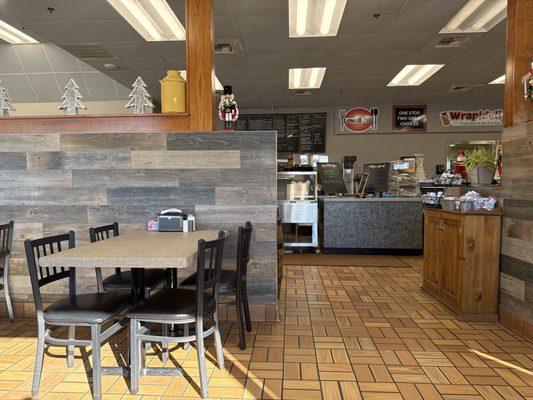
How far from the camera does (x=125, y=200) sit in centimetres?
310

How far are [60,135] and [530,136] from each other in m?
3.71

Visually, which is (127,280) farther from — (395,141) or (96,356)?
(395,141)

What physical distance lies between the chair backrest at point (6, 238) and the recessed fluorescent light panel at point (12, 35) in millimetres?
3629

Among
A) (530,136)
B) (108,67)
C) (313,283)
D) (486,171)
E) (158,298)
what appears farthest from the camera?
(108,67)

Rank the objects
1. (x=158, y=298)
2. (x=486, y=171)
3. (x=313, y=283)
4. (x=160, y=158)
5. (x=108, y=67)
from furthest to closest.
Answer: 1. (x=108, y=67)
2. (x=313, y=283)
3. (x=486, y=171)
4. (x=160, y=158)
5. (x=158, y=298)

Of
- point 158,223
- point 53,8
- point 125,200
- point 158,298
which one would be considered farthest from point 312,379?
point 53,8

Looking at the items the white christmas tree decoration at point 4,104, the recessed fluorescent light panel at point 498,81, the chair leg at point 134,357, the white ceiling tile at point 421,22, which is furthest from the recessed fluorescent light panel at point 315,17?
Result: the recessed fluorescent light panel at point 498,81

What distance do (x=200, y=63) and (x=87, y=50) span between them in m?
3.62

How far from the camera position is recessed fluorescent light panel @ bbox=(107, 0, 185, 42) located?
4.35 m

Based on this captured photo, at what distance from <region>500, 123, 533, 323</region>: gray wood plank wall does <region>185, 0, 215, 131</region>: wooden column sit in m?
2.46

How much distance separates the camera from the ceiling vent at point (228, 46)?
5.18 metres

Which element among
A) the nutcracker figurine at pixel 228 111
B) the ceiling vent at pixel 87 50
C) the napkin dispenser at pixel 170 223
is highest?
the ceiling vent at pixel 87 50

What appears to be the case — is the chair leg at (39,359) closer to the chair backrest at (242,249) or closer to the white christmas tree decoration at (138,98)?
the chair backrest at (242,249)

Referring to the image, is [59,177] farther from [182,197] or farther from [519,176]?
[519,176]
